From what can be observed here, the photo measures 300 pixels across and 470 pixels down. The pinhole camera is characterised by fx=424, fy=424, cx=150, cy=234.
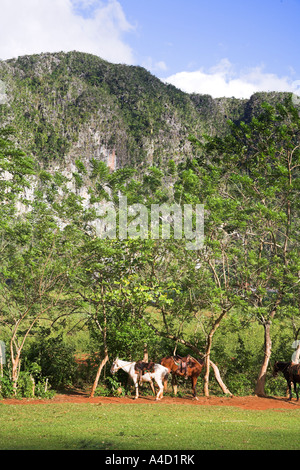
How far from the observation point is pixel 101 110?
369 feet

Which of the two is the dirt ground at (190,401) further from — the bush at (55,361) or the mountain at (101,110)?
the mountain at (101,110)

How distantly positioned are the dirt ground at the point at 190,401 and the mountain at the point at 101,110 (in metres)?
80.9

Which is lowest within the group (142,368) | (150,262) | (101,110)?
(142,368)

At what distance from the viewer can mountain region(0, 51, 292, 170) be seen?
98.6 metres

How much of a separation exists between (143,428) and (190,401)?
465 cm

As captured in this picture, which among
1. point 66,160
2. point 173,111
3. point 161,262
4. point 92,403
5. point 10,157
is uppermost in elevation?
point 173,111

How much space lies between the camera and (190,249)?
41.6 ft

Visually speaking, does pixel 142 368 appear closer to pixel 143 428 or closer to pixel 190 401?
pixel 190 401

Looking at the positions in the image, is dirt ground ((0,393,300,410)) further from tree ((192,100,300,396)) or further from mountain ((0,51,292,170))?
mountain ((0,51,292,170))

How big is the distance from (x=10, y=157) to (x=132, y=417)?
7941mm

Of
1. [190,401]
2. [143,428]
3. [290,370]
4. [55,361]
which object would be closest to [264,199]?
[290,370]

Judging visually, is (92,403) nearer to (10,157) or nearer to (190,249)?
(190,249)

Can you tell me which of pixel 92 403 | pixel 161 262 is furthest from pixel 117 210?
pixel 92 403

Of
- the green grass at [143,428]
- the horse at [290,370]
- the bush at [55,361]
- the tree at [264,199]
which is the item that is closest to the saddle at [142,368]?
the green grass at [143,428]
